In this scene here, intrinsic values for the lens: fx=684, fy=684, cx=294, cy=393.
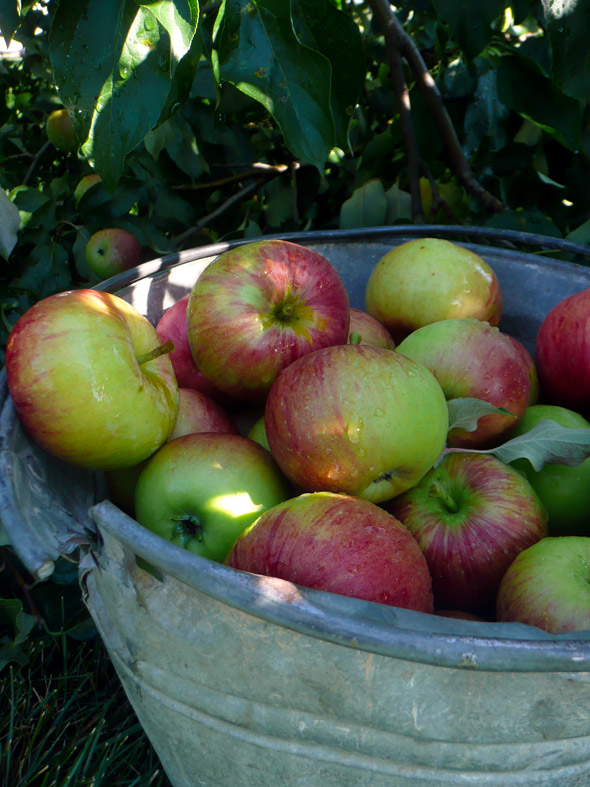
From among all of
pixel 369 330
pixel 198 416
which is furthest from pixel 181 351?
pixel 369 330

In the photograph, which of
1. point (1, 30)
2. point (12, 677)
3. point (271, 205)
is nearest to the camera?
point (1, 30)

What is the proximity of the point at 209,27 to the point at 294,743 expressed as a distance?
1157mm

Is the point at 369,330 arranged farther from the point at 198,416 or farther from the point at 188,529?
the point at 188,529

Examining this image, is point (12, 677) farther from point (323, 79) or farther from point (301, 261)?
point (323, 79)

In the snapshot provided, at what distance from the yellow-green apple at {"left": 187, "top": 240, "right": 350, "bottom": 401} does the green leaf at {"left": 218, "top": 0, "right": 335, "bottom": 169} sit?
22cm

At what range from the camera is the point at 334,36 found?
1101mm

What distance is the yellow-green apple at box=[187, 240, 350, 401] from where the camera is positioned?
1.09 m

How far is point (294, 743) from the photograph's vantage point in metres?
0.73

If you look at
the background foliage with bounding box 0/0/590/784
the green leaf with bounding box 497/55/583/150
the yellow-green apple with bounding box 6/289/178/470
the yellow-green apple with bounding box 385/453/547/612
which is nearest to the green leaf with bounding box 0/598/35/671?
the background foliage with bounding box 0/0/590/784

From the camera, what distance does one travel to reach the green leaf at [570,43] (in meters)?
1.11

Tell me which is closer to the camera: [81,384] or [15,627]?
[81,384]

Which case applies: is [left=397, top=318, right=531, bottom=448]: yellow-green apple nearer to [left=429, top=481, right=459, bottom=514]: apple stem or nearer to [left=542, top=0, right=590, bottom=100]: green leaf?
[left=429, top=481, right=459, bottom=514]: apple stem

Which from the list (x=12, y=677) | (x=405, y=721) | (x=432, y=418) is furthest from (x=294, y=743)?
(x=12, y=677)

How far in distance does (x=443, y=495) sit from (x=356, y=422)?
18 centimetres
